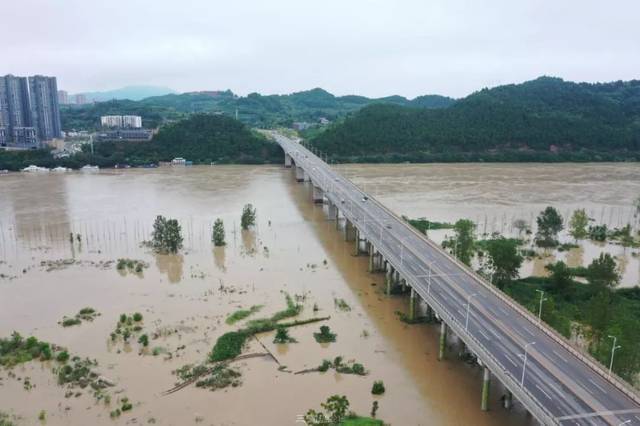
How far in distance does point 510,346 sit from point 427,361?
4.74 metres

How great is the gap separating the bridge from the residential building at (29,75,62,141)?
95.2 metres

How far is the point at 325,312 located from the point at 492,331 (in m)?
10.4

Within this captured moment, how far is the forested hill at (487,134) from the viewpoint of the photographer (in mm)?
98562

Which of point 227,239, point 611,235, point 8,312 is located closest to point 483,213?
point 611,235

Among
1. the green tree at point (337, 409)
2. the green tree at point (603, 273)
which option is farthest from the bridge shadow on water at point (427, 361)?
the green tree at point (603, 273)

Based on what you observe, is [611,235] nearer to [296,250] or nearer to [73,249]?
[296,250]

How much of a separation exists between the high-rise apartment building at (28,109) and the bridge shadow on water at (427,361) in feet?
292

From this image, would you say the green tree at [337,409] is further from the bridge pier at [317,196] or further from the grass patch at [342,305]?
the bridge pier at [317,196]

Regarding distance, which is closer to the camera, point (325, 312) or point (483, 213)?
point (325, 312)

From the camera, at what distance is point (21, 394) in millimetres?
21828

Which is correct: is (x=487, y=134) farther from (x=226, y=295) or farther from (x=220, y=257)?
(x=226, y=295)

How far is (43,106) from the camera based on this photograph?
106688mm

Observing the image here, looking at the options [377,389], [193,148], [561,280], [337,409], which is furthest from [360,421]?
[193,148]

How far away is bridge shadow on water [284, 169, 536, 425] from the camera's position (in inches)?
795
